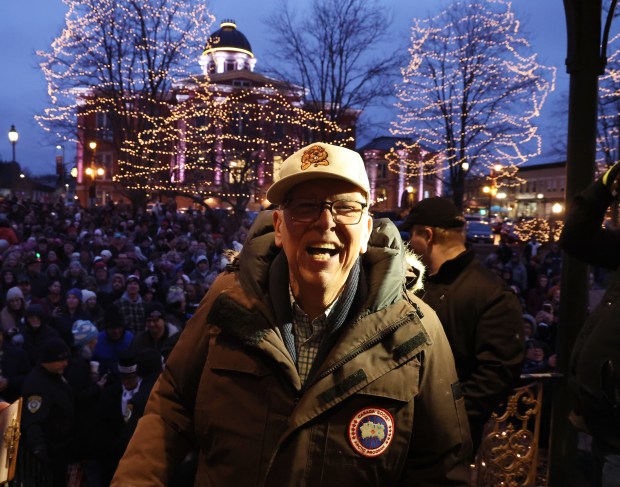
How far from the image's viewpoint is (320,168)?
194cm

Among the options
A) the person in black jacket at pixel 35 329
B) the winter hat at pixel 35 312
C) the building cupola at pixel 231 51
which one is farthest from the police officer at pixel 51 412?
the building cupola at pixel 231 51

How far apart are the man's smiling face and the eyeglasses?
0.01 m

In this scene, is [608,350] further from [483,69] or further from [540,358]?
[483,69]

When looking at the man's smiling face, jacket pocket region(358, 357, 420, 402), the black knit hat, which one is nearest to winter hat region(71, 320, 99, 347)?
the black knit hat

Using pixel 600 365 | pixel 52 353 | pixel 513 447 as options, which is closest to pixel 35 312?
pixel 52 353

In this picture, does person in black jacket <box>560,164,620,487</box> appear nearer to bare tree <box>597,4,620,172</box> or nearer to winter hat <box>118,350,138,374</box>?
winter hat <box>118,350,138,374</box>

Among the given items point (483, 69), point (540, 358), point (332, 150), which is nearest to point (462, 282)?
point (332, 150)

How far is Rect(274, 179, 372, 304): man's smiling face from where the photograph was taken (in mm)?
1973

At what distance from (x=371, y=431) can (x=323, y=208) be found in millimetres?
767

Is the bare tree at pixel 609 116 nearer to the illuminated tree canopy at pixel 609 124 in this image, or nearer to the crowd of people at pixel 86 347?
the illuminated tree canopy at pixel 609 124

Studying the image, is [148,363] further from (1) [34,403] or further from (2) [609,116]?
(2) [609,116]

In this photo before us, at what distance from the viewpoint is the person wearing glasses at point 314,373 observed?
1.83 metres

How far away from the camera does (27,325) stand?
23.9 ft

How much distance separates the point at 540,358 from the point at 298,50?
63.3 ft
